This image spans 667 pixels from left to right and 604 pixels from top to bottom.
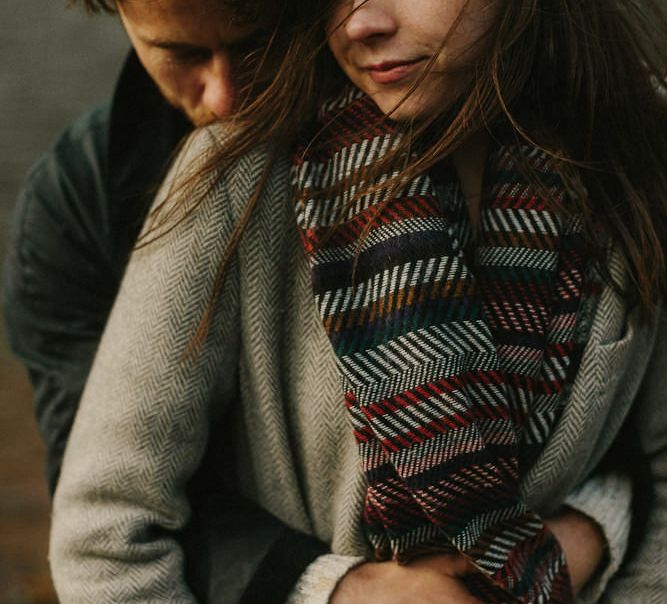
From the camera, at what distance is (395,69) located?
145cm

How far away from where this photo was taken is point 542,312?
153 cm

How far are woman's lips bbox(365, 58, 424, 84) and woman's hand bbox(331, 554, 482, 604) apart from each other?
0.75 metres

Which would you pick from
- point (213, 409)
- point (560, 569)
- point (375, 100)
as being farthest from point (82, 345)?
point (560, 569)

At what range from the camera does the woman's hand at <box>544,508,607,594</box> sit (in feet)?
5.51

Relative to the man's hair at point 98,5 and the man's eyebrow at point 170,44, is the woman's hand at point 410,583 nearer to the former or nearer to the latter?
the man's eyebrow at point 170,44

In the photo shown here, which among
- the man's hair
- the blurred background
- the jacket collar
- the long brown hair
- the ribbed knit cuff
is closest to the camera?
the long brown hair

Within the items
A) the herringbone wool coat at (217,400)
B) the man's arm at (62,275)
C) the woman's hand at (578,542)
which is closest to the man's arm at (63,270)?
the man's arm at (62,275)

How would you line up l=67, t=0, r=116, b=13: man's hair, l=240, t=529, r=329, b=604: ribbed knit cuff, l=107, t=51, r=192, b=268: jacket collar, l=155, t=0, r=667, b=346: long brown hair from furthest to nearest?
1. l=107, t=51, r=192, b=268: jacket collar
2. l=67, t=0, r=116, b=13: man's hair
3. l=240, t=529, r=329, b=604: ribbed knit cuff
4. l=155, t=0, r=667, b=346: long brown hair

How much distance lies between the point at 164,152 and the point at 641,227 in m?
0.93

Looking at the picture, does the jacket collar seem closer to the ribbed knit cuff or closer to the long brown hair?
the long brown hair

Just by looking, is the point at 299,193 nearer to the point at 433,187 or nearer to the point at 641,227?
the point at 433,187

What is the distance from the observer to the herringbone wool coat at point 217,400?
5.00 ft

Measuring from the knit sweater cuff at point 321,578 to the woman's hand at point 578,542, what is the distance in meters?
0.35

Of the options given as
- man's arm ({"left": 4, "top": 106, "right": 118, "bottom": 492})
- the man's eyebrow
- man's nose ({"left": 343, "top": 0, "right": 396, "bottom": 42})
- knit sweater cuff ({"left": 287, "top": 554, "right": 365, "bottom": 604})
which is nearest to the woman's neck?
man's nose ({"left": 343, "top": 0, "right": 396, "bottom": 42})
